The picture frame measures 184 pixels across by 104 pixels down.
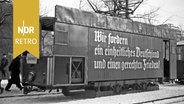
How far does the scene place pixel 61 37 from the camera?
438 inches

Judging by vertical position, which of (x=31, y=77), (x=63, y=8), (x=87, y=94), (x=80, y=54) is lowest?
(x=87, y=94)

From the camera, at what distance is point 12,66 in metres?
14.2

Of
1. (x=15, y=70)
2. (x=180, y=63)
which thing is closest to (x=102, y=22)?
(x=15, y=70)

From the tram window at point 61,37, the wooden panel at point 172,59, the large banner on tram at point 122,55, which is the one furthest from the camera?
the wooden panel at point 172,59

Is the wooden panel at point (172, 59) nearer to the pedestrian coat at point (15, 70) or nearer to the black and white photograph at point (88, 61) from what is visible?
the black and white photograph at point (88, 61)

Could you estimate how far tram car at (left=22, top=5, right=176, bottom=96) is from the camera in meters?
11.1

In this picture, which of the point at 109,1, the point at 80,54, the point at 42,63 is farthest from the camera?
the point at 109,1

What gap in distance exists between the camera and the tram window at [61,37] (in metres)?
11.0

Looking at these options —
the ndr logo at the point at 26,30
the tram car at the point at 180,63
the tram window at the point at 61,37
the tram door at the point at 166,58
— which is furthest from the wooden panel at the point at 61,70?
the tram car at the point at 180,63

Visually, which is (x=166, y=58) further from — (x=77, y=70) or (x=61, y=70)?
(x=61, y=70)

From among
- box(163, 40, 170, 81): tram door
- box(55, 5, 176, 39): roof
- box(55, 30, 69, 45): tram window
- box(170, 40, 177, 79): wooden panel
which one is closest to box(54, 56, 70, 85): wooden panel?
box(55, 30, 69, 45): tram window

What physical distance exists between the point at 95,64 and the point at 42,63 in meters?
2.38

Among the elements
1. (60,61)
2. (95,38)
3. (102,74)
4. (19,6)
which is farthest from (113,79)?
(19,6)

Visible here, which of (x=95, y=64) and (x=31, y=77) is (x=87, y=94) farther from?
(x=31, y=77)
